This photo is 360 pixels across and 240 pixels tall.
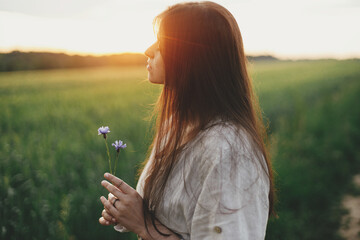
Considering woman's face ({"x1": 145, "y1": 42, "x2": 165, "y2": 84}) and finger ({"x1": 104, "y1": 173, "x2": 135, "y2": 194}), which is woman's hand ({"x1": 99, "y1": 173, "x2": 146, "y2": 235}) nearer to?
finger ({"x1": 104, "y1": 173, "x2": 135, "y2": 194})

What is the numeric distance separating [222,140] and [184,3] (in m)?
0.55

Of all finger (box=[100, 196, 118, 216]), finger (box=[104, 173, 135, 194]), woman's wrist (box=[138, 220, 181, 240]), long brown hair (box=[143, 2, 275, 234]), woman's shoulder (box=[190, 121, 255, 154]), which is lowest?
woman's wrist (box=[138, 220, 181, 240])

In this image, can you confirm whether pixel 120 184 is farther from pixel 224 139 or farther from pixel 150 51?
pixel 150 51

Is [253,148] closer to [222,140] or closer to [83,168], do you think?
[222,140]

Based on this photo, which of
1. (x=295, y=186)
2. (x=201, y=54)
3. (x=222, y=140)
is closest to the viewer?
(x=222, y=140)

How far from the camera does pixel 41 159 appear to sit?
3484 mm

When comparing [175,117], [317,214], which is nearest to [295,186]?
[317,214]

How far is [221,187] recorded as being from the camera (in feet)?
3.35

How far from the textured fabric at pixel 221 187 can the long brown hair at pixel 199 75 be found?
0.06 meters

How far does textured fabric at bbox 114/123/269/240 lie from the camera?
102 centimetres

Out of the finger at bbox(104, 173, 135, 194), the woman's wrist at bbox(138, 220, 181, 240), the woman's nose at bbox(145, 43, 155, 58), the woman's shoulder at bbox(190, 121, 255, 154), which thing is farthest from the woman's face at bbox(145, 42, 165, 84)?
the woman's wrist at bbox(138, 220, 181, 240)

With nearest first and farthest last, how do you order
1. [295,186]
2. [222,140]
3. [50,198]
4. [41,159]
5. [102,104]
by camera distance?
1. [222,140]
2. [50,198]
3. [41,159]
4. [295,186]
5. [102,104]

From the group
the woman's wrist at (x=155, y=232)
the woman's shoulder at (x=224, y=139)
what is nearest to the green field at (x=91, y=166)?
the woman's shoulder at (x=224, y=139)

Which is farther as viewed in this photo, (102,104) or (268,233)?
(102,104)
